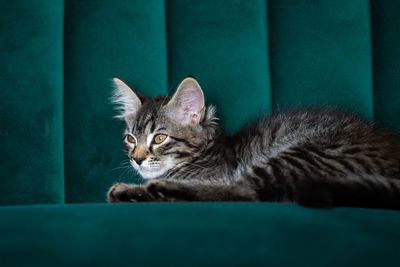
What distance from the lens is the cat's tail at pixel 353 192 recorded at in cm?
81

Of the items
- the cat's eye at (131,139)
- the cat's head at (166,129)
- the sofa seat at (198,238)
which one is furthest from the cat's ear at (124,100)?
the sofa seat at (198,238)

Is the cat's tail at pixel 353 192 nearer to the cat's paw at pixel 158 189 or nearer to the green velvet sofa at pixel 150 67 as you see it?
the cat's paw at pixel 158 189

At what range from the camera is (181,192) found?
1.14 meters

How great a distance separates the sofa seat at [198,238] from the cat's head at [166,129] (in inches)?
29.1

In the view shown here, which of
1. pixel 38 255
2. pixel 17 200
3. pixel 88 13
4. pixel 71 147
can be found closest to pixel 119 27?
pixel 88 13

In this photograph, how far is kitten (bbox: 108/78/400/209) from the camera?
927 mm

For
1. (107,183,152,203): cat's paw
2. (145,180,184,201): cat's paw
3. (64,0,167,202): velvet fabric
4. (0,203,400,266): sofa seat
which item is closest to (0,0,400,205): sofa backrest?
(64,0,167,202): velvet fabric

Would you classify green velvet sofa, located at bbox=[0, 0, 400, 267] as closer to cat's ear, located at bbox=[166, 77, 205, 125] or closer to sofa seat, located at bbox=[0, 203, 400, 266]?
cat's ear, located at bbox=[166, 77, 205, 125]

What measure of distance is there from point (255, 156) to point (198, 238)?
2.77 feet

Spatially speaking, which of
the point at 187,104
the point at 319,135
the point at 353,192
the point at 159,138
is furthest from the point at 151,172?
the point at 353,192

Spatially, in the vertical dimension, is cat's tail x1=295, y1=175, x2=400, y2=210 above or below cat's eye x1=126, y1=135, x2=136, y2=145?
below

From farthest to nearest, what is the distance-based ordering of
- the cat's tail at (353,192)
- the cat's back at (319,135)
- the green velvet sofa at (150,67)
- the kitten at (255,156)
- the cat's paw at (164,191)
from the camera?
1. the green velvet sofa at (150,67)
2. the cat's back at (319,135)
3. the cat's paw at (164,191)
4. the kitten at (255,156)
5. the cat's tail at (353,192)

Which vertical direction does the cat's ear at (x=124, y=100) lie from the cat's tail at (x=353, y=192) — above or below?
above

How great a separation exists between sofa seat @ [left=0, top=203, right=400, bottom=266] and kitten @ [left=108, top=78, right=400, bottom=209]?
0.14 metres
